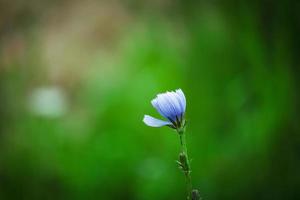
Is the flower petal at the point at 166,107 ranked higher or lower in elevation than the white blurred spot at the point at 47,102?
lower

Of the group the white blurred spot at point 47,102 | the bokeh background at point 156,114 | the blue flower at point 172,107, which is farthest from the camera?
the white blurred spot at point 47,102

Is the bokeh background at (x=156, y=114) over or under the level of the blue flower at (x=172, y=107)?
over

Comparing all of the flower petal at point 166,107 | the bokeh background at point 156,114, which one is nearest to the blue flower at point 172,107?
the flower petal at point 166,107

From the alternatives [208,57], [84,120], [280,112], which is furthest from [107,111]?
[280,112]

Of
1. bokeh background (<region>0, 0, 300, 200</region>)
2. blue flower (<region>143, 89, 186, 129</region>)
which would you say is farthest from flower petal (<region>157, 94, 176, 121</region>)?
bokeh background (<region>0, 0, 300, 200</region>)

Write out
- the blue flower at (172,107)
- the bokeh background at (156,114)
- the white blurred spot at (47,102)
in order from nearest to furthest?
the blue flower at (172,107)
the bokeh background at (156,114)
the white blurred spot at (47,102)

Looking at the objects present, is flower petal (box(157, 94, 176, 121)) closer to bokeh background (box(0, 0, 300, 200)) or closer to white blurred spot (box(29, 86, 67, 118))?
bokeh background (box(0, 0, 300, 200))

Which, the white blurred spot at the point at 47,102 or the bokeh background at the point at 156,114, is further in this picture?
the white blurred spot at the point at 47,102

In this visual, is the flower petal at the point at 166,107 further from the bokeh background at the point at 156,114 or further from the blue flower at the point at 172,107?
the bokeh background at the point at 156,114
